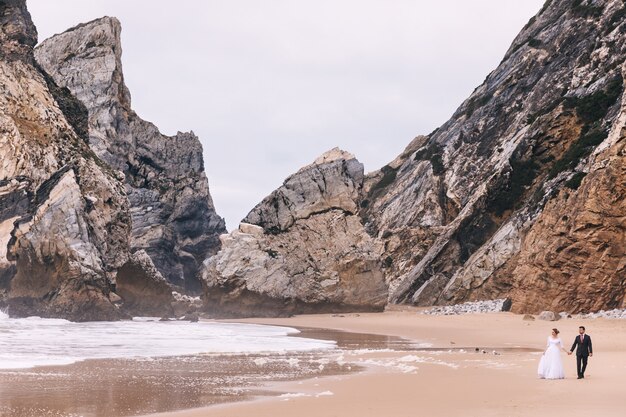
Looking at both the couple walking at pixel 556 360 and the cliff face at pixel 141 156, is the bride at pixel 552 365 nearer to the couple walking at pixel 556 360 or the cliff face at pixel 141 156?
the couple walking at pixel 556 360

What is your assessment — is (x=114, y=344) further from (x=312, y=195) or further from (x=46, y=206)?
(x=312, y=195)

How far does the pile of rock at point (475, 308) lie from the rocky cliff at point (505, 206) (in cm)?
127

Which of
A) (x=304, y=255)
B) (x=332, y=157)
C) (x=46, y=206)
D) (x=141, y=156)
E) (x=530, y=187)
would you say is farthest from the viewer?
(x=141, y=156)

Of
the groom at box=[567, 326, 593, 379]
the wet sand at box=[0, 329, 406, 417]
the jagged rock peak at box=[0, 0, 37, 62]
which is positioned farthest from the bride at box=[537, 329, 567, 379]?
the jagged rock peak at box=[0, 0, 37, 62]

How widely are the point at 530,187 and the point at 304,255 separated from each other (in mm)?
17603

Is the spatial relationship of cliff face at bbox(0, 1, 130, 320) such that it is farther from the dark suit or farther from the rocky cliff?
the dark suit

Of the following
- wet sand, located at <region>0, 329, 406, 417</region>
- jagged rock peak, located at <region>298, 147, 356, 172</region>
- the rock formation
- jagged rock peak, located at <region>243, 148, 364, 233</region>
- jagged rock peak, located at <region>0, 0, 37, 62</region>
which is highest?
jagged rock peak, located at <region>0, 0, 37, 62</region>

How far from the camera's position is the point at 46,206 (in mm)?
44031

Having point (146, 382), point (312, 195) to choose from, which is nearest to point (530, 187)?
point (312, 195)

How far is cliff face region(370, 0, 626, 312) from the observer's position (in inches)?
1275

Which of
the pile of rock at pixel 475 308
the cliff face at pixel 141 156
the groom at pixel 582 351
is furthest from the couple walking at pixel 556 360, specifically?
the cliff face at pixel 141 156

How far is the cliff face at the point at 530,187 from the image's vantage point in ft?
106

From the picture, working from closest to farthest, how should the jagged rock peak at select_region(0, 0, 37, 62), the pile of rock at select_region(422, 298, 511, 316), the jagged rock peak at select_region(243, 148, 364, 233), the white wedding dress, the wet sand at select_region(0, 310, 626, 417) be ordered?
the wet sand at select_region(0, 310, 626, 417), the white wedding dress, the pile of rock at select_region(422, 298, 511, 316), the jagged rock peak at select_region(0, 0, 37, 62), the jagged rock peak at select_region(243, 148, 364, 233)

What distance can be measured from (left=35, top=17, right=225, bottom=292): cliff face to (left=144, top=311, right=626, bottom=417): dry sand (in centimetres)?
6456
